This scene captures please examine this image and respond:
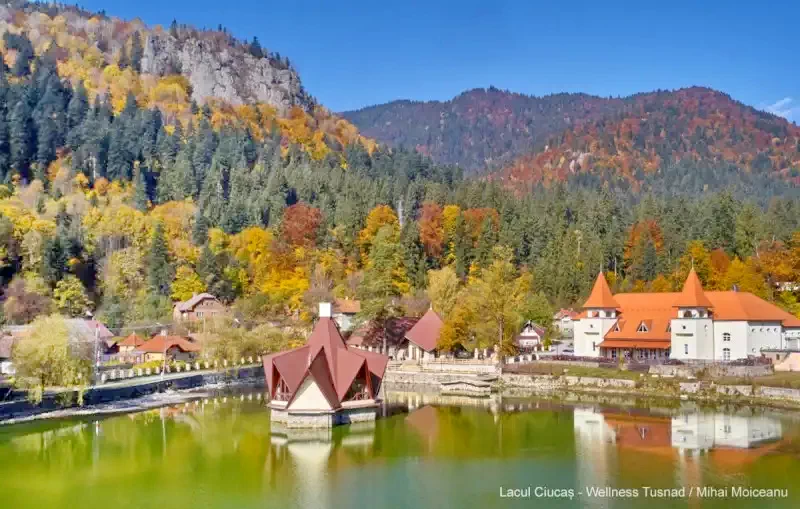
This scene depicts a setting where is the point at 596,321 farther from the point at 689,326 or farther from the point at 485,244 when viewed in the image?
the point at 485,244

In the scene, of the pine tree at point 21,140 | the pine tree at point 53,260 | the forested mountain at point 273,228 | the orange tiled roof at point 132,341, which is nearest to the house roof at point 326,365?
the forested mountain at point 273,228

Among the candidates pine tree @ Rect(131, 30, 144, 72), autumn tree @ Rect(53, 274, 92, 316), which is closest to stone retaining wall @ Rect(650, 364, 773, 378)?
autumn tree @ Rect(53, 274, 92, 316)

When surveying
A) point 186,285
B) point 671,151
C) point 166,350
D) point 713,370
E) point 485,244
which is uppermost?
point 671,151

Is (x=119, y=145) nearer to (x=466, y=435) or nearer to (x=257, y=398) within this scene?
(x=257, y=398)

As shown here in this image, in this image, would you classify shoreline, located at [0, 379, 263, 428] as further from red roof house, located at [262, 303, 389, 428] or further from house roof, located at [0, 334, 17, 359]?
house roof, located at [0, 334, 17, 359]

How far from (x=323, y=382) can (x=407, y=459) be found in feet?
23.3

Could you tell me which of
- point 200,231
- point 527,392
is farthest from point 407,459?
point 200,231

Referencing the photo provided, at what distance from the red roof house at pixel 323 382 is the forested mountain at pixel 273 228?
1734cm

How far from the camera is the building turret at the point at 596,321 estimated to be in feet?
166

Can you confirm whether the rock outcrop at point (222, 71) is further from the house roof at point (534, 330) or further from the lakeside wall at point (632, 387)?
the lakeside wall at point (632, 387)

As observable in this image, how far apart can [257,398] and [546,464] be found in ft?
66.8

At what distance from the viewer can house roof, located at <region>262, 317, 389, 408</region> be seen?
34.0m

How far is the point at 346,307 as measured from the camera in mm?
66500

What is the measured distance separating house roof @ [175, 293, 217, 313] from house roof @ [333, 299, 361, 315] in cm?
1016
